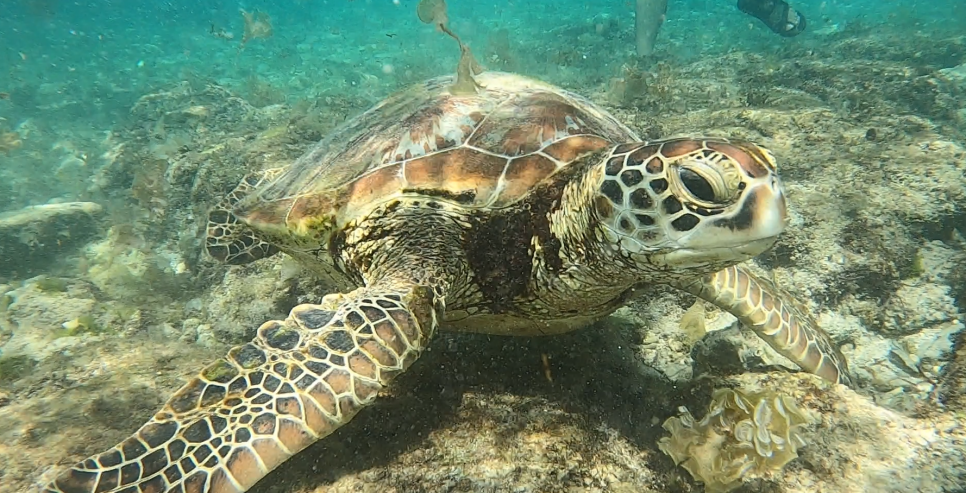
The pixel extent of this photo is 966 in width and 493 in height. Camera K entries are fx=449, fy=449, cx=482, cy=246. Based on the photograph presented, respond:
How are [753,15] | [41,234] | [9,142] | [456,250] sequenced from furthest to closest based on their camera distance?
1. [753,15]
2. [9,142]
3. [41,234]
4. [456,250]

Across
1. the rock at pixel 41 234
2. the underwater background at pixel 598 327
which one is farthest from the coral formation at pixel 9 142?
the rock at pixel 41 234

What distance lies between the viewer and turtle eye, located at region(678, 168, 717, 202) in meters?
1.44

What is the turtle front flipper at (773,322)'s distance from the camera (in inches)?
87.5

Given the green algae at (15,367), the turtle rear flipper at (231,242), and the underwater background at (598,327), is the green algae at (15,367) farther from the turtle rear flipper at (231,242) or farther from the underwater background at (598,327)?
the turtle rear flipper at (231,242)

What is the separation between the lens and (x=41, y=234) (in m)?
5.54

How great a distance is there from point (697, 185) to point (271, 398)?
1.57m

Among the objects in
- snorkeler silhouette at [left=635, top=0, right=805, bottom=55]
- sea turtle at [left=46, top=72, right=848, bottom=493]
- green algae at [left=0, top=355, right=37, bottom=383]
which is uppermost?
snorkeler silhouette at [left=635, top=0, right=805, bottom=55]

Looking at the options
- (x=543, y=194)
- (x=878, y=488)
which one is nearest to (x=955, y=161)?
(x=878, y=488)

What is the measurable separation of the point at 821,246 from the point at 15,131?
55.0 feet

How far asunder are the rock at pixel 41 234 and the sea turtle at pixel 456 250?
449 cm

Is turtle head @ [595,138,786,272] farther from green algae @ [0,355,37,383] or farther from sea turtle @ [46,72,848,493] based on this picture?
green algae @ [0,355,37,383]

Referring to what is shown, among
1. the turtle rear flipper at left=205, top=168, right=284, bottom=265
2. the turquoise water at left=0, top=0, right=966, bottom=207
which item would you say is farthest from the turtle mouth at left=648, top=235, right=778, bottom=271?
the turquoise water at left=0, top=0, right=966, bottom=207

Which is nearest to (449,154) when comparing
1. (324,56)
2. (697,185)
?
(697,185)

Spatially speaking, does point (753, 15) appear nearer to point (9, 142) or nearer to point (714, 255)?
point (714, 255)
